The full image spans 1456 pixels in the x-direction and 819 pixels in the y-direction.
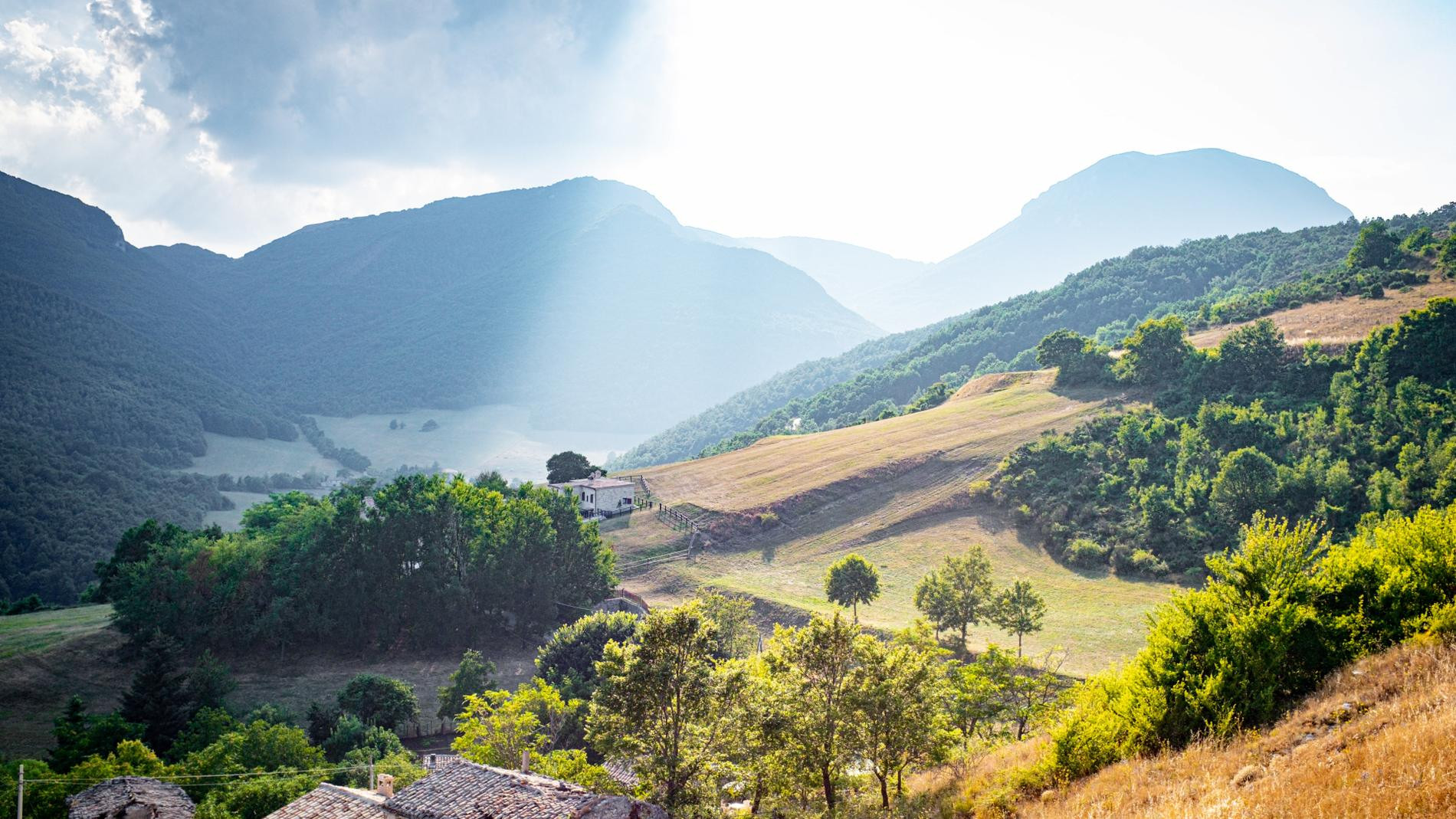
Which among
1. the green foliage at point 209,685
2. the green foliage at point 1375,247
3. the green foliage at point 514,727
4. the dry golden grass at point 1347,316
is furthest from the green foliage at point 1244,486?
the green foliage at point 209,685

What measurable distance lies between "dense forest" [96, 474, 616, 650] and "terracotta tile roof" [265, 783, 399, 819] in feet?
113

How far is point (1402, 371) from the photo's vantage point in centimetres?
6644

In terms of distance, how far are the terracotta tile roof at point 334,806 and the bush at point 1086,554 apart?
179 feet

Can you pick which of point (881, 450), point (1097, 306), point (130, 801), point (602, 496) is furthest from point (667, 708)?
point (1097, 306)

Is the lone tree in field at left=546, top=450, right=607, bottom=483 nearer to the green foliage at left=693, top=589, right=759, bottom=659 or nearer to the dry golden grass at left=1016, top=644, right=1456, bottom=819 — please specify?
the green foliage at left=693, top=589, right=759, bottom=659

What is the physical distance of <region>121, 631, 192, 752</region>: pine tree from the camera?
137 ft

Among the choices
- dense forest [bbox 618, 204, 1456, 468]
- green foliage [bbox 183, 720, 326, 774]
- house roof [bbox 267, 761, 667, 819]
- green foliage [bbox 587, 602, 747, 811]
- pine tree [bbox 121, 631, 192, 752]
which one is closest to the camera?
house roof [bbox 267, 761, 667, 819]

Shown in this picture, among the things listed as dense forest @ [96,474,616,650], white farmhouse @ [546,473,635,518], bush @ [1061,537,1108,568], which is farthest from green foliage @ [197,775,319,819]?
bush @ [1061,537,1108,568]

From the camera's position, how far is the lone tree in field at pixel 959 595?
47.7 meters

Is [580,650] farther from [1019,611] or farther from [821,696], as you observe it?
[821,696]

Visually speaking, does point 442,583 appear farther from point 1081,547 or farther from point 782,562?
point 1081,547

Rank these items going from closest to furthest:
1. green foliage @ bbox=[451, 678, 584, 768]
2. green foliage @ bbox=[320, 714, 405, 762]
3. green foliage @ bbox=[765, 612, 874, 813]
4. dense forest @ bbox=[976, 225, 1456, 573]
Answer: green foliage @ bbox=[765, 612, 874, 813]
green foliage @ bbox=[451, 678, 584, 768]
green foliage @ bbox=[320, 714, 405, 762]
dense forest @ bbox=[976, 225, 1456, 573]

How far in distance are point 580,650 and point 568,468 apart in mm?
51523

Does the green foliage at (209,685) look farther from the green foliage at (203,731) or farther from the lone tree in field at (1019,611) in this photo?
the lone tree in field at (1019,611)
